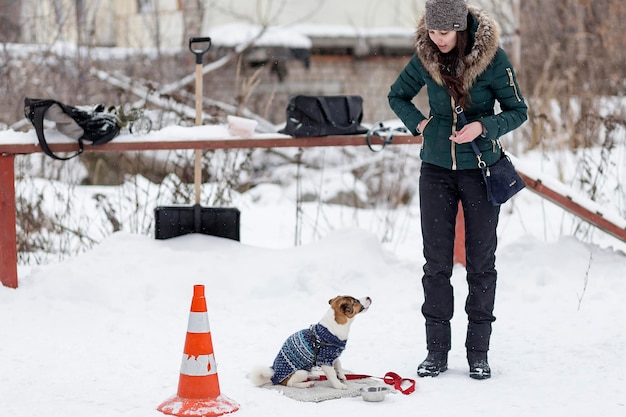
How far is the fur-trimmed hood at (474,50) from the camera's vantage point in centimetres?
423

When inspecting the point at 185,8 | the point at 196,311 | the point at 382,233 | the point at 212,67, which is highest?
the point at 185,8

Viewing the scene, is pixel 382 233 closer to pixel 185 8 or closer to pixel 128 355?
pixel 128 355

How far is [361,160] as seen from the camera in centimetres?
1191

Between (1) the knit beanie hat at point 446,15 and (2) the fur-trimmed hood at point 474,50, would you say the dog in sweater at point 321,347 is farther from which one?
(1) the knit beanie hat at point 446,15

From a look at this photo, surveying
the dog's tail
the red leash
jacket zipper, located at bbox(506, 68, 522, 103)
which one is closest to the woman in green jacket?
jacket zipper, located at bbox(506, 68, 522, 103)

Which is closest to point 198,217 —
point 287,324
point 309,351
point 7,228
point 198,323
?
point 7,228

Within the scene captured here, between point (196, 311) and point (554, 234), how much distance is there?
17.1 ft

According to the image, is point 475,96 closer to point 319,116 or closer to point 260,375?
point 260,375

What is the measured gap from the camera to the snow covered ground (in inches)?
160

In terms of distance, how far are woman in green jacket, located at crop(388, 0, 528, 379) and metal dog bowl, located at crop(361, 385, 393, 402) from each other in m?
0.49

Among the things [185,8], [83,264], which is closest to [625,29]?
[185,8]

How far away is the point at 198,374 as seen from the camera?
3.86m

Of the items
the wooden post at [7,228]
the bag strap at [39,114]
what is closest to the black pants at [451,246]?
the bag strap at [39,114]

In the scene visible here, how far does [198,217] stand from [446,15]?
318 cm
